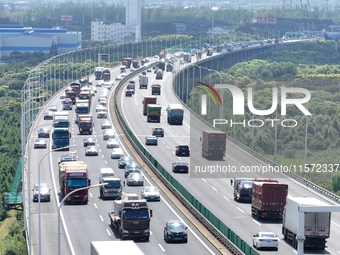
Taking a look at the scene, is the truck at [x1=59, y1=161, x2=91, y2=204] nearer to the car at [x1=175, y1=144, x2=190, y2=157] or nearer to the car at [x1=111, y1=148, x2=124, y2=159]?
the car at [x1=111, y1=148, x2=124, y2=159]

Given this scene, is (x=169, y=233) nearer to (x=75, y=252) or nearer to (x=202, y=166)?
(x=75, y=252)

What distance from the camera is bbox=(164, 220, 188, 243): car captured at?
62.1m

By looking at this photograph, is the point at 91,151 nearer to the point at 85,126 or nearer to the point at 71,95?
the point at 85,126

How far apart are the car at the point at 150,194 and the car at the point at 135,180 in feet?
18.1

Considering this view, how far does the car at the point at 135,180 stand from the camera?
8432 centimetres

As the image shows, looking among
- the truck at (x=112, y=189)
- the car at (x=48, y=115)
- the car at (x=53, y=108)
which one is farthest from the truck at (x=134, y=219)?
the car at (x=53, y=108)

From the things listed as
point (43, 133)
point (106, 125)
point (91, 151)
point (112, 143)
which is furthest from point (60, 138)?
point (106, 125)

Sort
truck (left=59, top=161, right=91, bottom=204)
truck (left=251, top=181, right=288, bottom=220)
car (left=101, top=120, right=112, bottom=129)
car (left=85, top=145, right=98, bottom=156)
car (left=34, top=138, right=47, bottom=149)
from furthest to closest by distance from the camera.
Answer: car (left=101, top=120, right=112, bottom=129) → car (left=34, top=138, right=47, bottom=149) → car (left=85, top=145, right=98, bottom=156) → truck (left=59, top=161, right=91, bottom=204) → truck (left=251, top=181, right=288, bottom=220)

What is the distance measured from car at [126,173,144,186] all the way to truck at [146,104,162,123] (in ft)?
152

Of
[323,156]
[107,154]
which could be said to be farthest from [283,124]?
[107,154]

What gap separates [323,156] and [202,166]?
45.8m

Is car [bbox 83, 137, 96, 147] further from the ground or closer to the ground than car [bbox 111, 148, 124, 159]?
closer to the ground

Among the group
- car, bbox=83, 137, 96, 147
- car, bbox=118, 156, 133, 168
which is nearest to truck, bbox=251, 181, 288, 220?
car, bbox=118, 156, 133, 168

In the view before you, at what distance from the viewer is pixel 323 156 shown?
13875 centimetres
